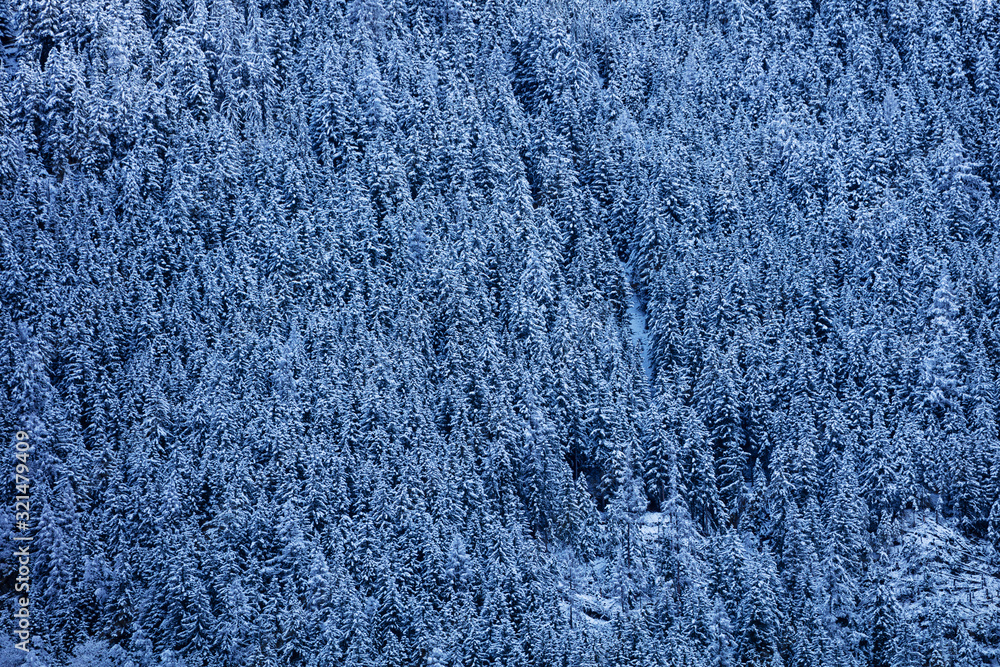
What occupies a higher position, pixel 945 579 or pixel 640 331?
pixel 640 331

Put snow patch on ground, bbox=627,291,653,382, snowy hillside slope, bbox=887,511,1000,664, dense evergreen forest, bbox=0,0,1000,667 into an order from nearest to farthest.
A: dense evergreen forest, bbox=0,0,1000,667 → snowy hillside slope, bbox=887,511,1000,664 → snow patch on ground, bbox=627,291,653,382

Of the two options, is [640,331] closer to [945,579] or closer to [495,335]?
[495,335]

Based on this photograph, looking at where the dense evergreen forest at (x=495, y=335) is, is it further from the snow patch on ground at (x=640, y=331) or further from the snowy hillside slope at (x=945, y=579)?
the snow patch on ground at (x=640, y=331)

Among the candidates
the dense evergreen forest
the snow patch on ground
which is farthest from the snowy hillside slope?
the snow patch on ground

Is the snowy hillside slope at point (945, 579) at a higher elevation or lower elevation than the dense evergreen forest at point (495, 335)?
lower

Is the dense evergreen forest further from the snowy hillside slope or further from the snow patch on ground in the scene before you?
the snow patch on ground

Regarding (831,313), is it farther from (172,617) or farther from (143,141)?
(143,141)

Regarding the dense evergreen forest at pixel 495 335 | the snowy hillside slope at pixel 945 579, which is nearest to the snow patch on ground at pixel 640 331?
the dense evergreen forest at pixel 495 335

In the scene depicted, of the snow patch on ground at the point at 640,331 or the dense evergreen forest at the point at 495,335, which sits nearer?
the dense evergreen forest at the point at 495,335

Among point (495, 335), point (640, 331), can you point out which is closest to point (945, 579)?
point (640, 331)
